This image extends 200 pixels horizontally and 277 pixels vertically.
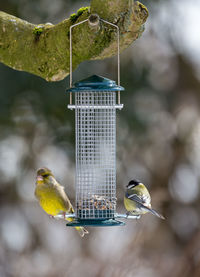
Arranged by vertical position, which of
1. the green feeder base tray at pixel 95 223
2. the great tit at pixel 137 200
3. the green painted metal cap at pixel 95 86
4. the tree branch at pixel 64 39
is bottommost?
the green feeder base tray at pixel 95 223

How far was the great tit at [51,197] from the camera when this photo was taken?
5016mm

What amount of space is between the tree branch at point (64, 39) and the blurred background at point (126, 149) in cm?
465

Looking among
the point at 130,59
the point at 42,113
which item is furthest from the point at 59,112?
the point at 130,59

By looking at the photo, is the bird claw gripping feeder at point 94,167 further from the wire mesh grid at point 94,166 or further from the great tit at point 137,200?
the great tit at point 137,200

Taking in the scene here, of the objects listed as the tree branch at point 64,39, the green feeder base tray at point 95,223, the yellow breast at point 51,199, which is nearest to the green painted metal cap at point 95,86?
the tree branch at point 64,39

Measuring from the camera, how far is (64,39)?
3.96 meters

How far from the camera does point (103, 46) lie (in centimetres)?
380

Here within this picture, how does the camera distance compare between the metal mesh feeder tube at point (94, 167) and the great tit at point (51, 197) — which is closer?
the metal mesh feeder tube at point (94, 167)

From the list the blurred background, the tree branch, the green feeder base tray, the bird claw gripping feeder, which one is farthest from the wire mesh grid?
the blurred background

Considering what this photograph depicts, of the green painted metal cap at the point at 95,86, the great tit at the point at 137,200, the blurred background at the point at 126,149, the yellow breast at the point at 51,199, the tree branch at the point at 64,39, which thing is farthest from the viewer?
the blurred background at the point at 126,149

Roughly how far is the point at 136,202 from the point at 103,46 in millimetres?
1999

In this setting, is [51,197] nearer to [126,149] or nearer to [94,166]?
[94,166]

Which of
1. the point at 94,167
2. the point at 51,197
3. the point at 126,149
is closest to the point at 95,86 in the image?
the point at 94,167

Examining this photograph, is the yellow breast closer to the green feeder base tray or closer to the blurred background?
the green feeder base tray
